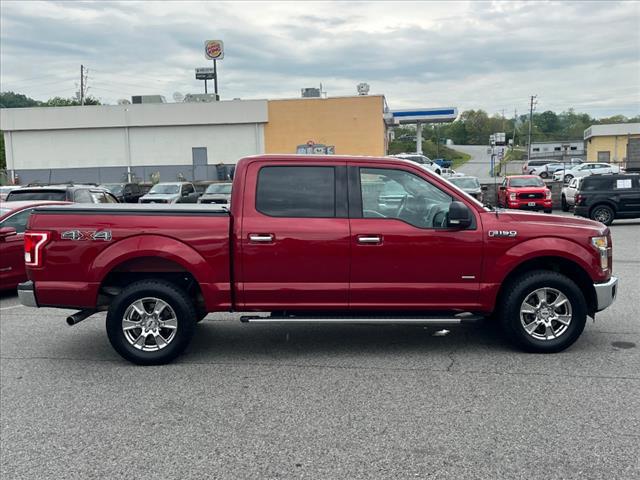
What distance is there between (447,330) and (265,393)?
2677 millimetres

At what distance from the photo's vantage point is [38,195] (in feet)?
46.3

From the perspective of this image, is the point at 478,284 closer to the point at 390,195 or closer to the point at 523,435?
the point at 390,195

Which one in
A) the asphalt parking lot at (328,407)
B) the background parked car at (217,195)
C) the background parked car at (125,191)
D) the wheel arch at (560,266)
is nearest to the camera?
the asphalt parking lot at (328,407)

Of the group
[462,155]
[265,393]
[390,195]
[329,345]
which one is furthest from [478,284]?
[462,155]

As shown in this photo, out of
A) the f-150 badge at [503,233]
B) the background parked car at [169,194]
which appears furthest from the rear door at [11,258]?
the background parked car at [169,194]

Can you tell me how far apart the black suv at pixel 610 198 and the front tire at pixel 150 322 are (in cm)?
1693

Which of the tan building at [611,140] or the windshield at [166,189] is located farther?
the tan building at [611,140]

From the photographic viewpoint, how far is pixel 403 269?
19.2 feet

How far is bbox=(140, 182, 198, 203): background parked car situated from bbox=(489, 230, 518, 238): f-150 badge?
18991mm

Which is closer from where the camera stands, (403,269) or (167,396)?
(167,396)

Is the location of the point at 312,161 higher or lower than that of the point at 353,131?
lower

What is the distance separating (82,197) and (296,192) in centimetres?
961

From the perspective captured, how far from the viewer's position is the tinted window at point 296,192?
5930mm

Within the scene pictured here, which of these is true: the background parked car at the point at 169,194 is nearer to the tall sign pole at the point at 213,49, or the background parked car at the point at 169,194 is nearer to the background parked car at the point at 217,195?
the background parked car at the point at 217,195
